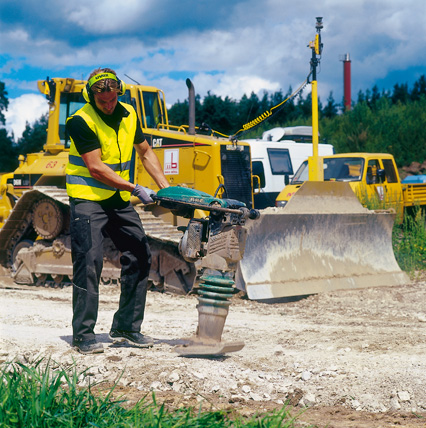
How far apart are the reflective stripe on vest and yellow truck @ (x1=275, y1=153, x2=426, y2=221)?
8840 millimetres

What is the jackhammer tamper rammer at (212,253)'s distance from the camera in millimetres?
4465

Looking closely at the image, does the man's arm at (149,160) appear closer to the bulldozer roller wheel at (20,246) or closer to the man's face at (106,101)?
the man's face at (106,101)

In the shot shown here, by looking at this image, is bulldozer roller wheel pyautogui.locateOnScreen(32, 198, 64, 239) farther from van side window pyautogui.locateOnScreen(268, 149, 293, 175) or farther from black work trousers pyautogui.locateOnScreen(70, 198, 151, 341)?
van side window pyautogui.locateOnScreen(268, 149, 293, 175)

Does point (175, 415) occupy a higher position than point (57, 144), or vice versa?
point (57, 144)

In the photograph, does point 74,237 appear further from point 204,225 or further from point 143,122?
point 143,122

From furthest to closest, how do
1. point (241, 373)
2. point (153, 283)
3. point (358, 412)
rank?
1. point (153, 283)
2. point (241, 373)
3. point (358, 412)

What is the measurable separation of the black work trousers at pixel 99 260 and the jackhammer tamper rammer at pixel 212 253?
35 cm

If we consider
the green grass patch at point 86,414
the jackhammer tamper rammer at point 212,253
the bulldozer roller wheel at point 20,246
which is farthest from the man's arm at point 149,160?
the bulldozer roller wheel at point 20,246

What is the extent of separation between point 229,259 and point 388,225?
6095 mm

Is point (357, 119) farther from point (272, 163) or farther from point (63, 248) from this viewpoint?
point (63, 248)

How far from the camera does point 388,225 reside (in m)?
10.1

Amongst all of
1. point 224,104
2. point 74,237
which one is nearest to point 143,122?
point 74,237

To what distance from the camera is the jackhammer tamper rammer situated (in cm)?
446

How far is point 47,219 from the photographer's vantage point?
31.3 ft
